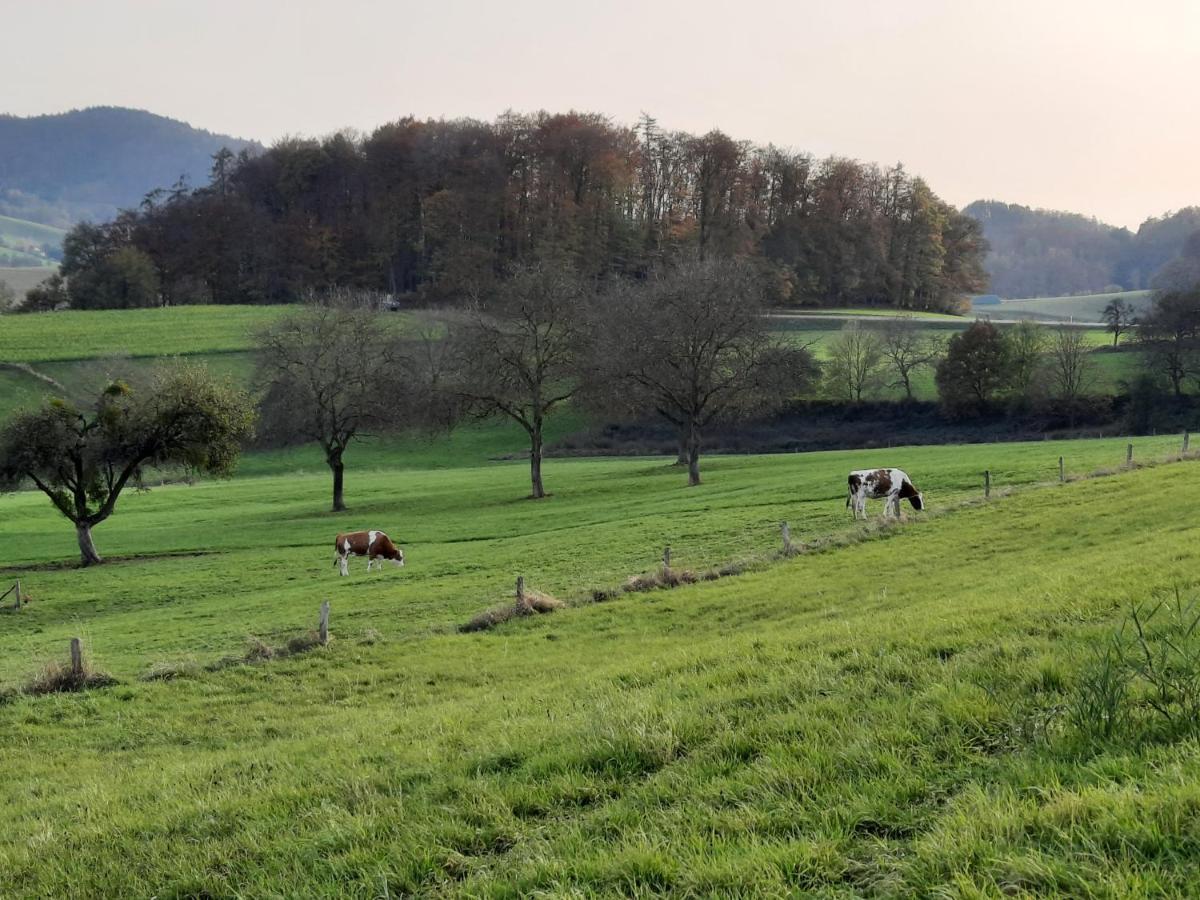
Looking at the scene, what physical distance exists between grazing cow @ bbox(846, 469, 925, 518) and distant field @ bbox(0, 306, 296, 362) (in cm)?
7635

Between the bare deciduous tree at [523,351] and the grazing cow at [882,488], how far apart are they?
23668 mm

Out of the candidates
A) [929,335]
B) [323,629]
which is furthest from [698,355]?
[929,335]

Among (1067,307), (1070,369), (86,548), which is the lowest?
(86,548)

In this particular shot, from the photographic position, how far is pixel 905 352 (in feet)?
290

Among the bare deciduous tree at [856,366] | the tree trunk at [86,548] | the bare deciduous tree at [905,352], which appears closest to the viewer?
the tree trunk at [86,548]

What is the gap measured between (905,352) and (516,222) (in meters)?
56.2

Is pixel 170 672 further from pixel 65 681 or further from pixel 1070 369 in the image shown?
pixel 1070 369

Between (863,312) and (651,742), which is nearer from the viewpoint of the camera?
(651,742)

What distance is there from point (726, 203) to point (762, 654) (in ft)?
393

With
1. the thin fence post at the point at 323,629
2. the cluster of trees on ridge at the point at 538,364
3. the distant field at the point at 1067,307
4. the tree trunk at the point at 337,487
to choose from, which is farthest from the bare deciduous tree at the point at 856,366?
the distant field at the point at 1067,307

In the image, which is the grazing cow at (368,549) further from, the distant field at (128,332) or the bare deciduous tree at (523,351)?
the distant field at (128,332)

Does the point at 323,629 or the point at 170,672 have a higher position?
the point at 323,629

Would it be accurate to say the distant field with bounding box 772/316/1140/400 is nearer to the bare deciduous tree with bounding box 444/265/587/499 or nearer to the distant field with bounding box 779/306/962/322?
the distant field with bounding box 779/306/962/322

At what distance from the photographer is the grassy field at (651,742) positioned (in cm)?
487
